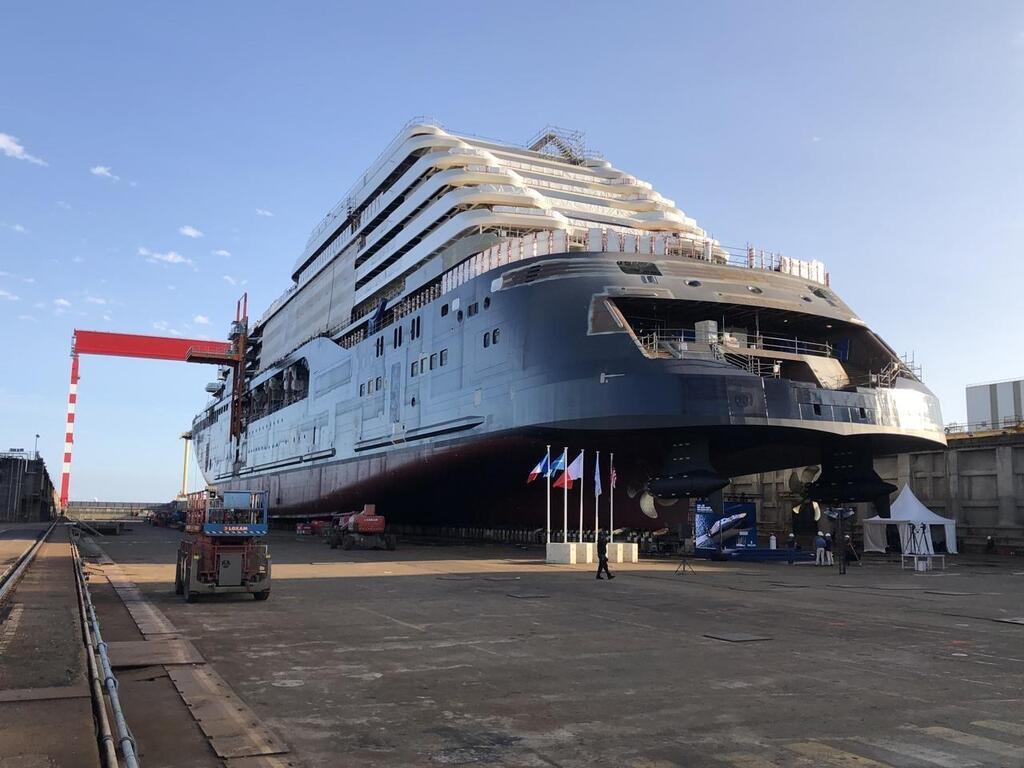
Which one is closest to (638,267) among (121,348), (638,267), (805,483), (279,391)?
(638,267)

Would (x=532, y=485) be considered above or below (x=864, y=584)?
above

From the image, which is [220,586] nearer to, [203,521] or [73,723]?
[203,521]

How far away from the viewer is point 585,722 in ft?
22.1

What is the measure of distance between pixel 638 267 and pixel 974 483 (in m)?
20.5

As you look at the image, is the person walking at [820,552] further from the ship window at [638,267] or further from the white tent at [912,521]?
the ship window at [638,267]

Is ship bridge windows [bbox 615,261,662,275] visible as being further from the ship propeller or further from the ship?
the ship propeller

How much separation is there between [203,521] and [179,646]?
5.74 meters

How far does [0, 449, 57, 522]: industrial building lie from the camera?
80.2 m

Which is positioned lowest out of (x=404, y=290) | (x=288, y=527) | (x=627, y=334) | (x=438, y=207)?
(x=288, y=527)

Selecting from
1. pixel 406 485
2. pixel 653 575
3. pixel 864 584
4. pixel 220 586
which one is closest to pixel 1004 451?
pixel 864 584

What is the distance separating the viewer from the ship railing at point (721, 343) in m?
27.2

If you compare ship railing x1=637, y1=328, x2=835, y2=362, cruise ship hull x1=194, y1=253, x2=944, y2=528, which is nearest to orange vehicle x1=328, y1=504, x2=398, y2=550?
cruise ship hull x1=194, y1=253, x2=944, y2=528

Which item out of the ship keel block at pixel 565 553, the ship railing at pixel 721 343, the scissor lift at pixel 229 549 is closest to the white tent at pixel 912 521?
the ship railing at pixel 721 343

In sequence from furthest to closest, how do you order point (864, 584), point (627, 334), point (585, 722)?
point (627, 334)
point (864, 584)
point (585, 722)
